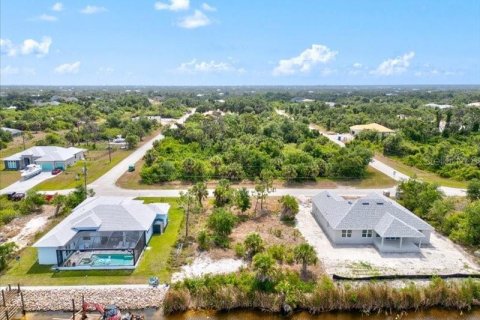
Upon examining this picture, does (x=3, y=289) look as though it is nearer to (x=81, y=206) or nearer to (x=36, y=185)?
(x=81, y=206)

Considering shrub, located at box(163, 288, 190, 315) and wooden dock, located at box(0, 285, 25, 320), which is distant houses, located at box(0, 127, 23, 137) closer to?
wooden dock, located at box(0, 285, 25, 320)

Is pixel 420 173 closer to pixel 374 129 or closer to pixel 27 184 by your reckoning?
pixel 374 129

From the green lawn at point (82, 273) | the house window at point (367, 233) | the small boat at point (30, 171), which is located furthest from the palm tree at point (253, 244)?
the small boat at point (30, 171)

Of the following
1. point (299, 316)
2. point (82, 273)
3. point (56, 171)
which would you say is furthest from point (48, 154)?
point (299, 316)

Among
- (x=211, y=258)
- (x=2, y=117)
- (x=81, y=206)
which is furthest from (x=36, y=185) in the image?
(x=2, y=117)

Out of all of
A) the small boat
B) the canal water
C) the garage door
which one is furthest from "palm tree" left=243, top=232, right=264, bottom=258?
the garage door

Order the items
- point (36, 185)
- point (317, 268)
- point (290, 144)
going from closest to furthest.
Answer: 1. point (317, 268)
2. point (36, 185)
3. point (290, 144)

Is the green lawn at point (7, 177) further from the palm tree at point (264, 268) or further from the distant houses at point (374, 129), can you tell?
the distant houses at point (374, 129)
